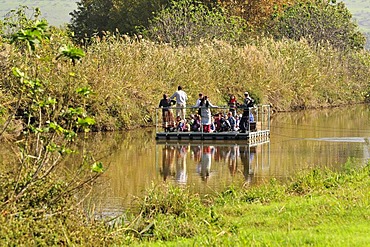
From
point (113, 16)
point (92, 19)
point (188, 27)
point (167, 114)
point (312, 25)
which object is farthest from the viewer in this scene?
point (92, 19)

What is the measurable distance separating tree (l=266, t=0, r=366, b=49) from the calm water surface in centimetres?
3117

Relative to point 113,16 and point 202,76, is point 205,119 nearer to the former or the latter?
point 202,76

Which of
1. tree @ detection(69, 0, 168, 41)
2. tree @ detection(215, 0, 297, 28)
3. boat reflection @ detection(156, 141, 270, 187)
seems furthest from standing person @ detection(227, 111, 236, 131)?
tree @ detection(215, 0, 297, 28)

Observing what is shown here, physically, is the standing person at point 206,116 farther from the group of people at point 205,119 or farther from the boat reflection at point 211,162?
the boat reflection at point 211,162

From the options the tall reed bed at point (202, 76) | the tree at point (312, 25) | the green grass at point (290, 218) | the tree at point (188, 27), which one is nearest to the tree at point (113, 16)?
the tree at point (188, 27)

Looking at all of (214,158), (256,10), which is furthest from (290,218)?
(256,10)

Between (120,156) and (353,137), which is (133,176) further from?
(353,137)

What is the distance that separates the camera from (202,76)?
4200cm

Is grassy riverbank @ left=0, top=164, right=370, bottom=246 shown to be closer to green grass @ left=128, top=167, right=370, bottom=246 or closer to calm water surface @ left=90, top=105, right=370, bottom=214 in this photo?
green grass @ left=128, top=167, right=370, bottom=246

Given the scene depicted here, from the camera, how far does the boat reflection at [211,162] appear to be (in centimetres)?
2033

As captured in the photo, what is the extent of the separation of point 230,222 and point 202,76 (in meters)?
30.0

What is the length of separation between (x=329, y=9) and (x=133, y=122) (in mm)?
39044

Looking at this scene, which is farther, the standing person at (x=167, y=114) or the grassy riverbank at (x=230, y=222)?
the standing person at (x=167, y=114)

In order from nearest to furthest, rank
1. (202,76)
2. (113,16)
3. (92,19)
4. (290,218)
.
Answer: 1. (290,218)
2. (202,76)
3. (113,16)
4. (92,19)
